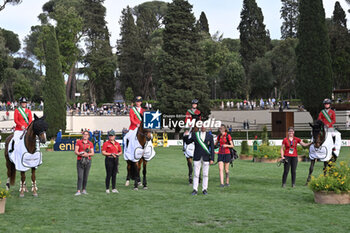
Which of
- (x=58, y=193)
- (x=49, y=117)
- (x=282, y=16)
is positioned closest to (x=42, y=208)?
(x=58, y=193)

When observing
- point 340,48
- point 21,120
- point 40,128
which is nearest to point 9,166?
point 21,120

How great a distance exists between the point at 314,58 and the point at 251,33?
Answer: 30.3m

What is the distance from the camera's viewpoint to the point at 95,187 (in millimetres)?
14375

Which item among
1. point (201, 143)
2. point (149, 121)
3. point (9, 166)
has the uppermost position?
point (149, 121)

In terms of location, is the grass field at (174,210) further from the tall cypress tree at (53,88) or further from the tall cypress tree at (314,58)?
the tall cypress tree at (314,58)

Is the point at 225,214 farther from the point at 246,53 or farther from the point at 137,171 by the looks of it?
the point at 246,53

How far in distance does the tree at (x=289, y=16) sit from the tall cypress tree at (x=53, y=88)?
5251 centimetres

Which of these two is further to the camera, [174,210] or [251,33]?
[251,33]

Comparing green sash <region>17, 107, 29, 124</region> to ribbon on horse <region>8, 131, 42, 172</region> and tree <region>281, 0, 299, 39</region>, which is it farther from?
tree <region>281, 0, 299, 39</region>

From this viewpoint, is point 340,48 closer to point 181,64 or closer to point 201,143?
point 181,64

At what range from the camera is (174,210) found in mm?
10320

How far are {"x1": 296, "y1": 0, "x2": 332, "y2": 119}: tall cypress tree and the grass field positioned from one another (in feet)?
106

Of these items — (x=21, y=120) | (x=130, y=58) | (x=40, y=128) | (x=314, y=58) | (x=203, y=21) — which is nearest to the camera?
(x=40, y=128)

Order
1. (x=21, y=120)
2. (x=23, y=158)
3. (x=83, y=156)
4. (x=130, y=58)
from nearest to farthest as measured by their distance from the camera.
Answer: (x=23, y=158) < (x=83, y=156) < (x=21, y=120) < (x=130, y=58)
